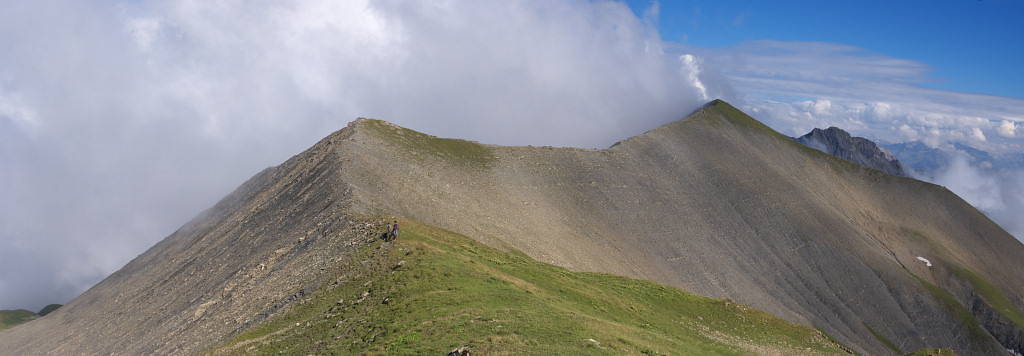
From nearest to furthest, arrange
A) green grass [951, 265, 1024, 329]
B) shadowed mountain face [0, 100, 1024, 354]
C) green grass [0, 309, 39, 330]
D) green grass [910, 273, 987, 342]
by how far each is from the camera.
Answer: shadowed mountain face [0, 100, 1024, 354], green grass [910, 273, 987, 342], green grass [951, 265, 1024, 329], green grass [0, 309, 39, 330]

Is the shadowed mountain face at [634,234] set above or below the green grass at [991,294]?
above

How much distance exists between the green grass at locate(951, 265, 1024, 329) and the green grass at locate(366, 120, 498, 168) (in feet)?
382

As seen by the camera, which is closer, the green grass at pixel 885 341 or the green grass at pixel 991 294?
the green grass at pixel 885 341

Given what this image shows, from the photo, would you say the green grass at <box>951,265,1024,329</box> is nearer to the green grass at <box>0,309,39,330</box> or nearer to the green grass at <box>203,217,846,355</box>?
the green grass at <box>203,217,846,355</box>

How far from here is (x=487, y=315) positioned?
30.3m

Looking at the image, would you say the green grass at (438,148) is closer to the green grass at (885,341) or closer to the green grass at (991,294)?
the green grass at (885,341)

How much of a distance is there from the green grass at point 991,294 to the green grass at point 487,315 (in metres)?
108

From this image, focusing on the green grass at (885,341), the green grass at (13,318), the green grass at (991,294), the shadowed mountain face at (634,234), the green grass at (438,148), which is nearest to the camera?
the shadowed mountain face at (634,234)

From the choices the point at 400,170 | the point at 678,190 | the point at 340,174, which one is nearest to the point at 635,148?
the point at 678,190

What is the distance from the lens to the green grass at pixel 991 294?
125463 mm

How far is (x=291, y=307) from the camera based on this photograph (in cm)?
3934

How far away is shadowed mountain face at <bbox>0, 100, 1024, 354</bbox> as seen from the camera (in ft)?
194

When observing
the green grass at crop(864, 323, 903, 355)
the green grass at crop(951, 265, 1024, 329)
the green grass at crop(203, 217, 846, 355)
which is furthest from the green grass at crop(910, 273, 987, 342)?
the green grass at crop(203, 217, 846, 355)

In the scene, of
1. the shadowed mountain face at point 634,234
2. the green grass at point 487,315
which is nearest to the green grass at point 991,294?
the shadowed mountain face at point 634,234
